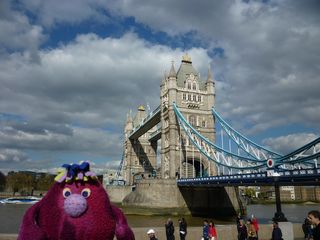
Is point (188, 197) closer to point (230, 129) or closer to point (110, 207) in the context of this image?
point (230, 129)

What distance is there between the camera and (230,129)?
155 ft

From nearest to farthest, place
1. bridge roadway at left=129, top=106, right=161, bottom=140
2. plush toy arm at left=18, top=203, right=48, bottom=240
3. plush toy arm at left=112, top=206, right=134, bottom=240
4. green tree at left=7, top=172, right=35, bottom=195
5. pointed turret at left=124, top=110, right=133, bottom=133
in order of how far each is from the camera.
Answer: plush toy arm at left=18, top=203, right=48, bottom=240 → plush toy arm at left=112, top=206, right=134, bottom=240 → bridge roadway at left=129, top=106, right=161, bottom=140 → pointed turret at left=124, top=110, right=133, bottom=133 → green tree at left=7, top=172, right=35, bottom=195

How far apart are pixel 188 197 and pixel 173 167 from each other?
5594 mm

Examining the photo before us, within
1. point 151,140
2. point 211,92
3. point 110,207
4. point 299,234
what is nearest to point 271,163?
point 299,234

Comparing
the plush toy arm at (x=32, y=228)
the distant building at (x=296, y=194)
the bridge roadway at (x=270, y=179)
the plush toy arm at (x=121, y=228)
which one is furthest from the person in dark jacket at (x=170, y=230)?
the distant building at (x=296, y=194)

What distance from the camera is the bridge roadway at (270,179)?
73.6 feet

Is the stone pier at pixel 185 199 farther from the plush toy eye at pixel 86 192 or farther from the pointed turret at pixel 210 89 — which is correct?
the plush toy eye at pixel 86 192

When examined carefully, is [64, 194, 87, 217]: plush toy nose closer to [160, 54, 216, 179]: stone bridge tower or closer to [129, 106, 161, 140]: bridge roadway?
[160, 54, 216, 179]: stone bridge tower

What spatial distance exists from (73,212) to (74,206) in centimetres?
7

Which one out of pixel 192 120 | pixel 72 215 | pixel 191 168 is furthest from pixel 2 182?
pixel 72 215

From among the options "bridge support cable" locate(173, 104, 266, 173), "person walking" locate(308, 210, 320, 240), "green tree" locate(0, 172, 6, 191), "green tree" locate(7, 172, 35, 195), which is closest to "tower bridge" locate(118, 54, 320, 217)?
"bridge support cable" locate(173, 104, 266, 173)

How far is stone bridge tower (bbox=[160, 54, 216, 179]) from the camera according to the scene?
155 feet

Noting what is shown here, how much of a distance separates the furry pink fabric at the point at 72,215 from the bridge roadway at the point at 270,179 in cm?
1829

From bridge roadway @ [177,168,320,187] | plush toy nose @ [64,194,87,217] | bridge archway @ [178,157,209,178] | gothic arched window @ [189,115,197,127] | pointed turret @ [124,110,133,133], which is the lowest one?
plush toy nose @ [64,194,87,217]
